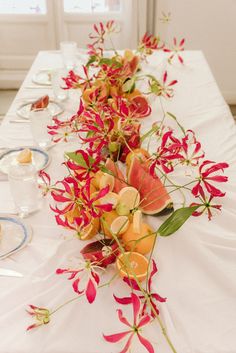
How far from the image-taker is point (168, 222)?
87cm

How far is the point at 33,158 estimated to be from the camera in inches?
55.4

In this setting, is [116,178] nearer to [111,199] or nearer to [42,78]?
[111,199]

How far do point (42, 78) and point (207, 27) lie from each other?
1675mm

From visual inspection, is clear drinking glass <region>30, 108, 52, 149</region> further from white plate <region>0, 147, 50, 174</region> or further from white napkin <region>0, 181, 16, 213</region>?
white napkin <region>0, 181, 16, 213</region>

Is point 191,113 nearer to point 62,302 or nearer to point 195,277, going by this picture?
point 195,277

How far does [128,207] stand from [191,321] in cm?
27

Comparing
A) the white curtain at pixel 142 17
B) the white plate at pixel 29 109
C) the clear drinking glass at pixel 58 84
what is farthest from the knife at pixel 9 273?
the white curtain at pixel 142 17

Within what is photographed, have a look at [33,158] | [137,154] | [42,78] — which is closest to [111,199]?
[137,154]

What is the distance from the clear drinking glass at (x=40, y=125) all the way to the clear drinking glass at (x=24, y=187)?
0.31 meters

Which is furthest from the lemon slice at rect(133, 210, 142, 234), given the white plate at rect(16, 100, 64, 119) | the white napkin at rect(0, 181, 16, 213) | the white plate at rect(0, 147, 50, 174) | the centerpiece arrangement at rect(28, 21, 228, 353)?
the white plate at rect(16, 100, 64, 119)

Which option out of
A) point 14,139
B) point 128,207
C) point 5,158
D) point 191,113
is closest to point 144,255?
point 128,207

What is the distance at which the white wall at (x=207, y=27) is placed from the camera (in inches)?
124

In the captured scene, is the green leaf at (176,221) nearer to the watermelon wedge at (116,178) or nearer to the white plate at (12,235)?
the watermelon wedge at (116,178)

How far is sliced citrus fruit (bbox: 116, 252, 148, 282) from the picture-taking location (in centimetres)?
89
